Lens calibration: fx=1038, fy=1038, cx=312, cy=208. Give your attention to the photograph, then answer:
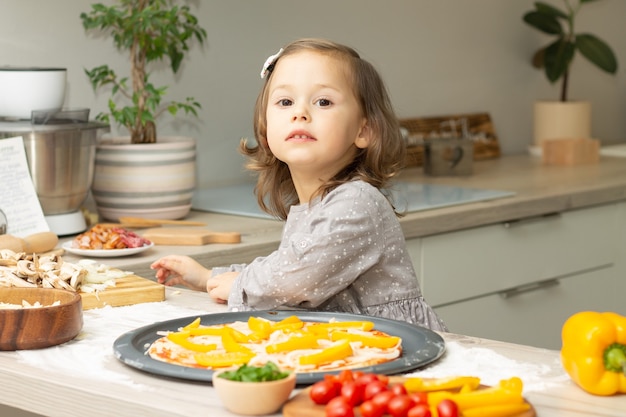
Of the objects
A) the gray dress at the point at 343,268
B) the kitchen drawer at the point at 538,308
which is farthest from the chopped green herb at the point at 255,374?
the kitchen drawer at the point at 538,308

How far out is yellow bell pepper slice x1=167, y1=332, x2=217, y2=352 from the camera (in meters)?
1.16

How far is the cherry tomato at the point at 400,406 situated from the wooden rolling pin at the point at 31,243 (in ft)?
3.47

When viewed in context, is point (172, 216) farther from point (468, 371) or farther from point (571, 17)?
point (571, 17)

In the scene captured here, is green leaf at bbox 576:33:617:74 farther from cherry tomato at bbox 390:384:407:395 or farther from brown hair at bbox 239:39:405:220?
cherry tomato at bbox 390:384:407:395

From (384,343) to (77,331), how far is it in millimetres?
378

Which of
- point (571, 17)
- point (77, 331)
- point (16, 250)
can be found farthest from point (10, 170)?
point (571, 17)

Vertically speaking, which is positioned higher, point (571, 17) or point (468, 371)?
point (571, 17)

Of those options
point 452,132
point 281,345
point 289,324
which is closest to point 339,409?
point 281,345

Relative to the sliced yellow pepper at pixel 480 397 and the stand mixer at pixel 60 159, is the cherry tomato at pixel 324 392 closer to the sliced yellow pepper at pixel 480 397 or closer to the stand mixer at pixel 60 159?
the sliced yellow pepper at pixel 480 397

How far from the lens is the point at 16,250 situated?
1812 millimetres

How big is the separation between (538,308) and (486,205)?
15.2 inches

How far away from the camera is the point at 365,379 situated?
97 centimetres

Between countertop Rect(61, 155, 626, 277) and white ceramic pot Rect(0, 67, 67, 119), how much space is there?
0.35 m

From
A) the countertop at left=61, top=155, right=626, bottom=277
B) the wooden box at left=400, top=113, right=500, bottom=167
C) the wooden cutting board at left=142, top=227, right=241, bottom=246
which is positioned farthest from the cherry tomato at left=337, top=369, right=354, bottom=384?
the wooden box at left=400, top=113, right=500, bottom=167
